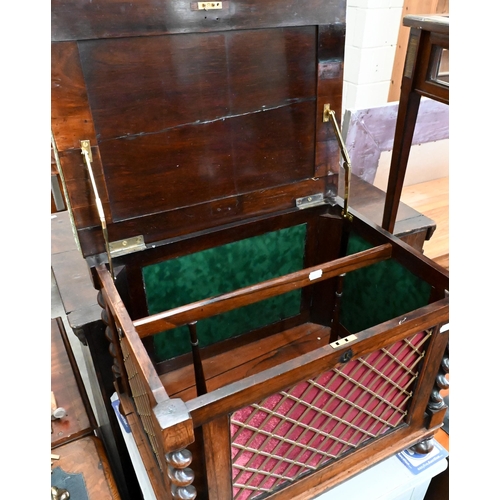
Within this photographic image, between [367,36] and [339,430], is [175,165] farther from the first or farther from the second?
[367,36]

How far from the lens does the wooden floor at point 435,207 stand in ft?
6.91

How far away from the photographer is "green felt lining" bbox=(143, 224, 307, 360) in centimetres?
136

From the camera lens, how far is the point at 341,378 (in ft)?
3.17

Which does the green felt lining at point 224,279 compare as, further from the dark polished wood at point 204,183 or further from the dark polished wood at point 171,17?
the dark polished wood at point 171,17

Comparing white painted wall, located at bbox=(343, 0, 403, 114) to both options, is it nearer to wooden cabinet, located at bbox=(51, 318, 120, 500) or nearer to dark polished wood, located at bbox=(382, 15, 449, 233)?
dark polished wood, located at bbox=(382, 15, 449, 233)

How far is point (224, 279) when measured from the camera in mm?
1457

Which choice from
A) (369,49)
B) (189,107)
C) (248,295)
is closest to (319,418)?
(248,295)

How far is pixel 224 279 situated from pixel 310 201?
38 centimetres

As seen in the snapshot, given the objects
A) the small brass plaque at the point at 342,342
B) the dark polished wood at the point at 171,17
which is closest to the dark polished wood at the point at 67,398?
the small brass plaque at the point at 342,342

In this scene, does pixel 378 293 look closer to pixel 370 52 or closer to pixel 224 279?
pixel 224 279

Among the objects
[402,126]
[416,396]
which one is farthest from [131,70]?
[416,396]

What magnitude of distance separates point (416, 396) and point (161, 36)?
1.08 meters

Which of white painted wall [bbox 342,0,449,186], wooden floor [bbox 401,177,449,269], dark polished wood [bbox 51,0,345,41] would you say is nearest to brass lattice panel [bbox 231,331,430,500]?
dark polished wood [bbox 51,0,345,41]

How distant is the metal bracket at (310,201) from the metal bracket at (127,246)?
51 cm
